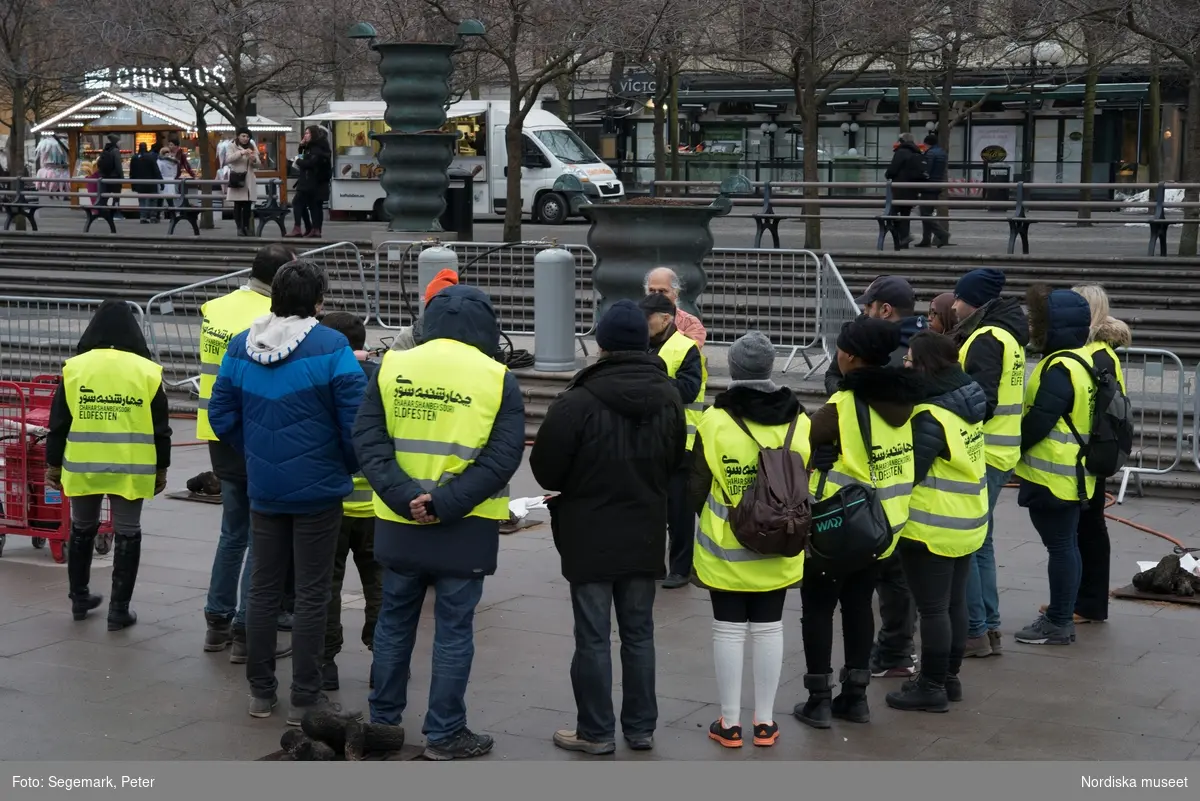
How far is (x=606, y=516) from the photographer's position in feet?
18.2

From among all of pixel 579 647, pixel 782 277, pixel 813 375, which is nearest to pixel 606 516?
pixel 579 647

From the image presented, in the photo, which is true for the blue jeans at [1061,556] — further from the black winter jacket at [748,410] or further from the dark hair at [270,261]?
the dark hair at [270,261]

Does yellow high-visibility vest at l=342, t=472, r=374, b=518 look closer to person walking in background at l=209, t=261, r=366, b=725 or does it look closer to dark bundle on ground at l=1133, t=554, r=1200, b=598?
person walking in background at l=209, t=261, r=366, b=725

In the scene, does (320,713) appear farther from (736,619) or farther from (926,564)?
(926,564)

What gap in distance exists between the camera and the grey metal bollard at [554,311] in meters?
13.3

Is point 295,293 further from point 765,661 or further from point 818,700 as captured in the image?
point 818,700

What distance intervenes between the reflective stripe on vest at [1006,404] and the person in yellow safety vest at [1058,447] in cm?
10

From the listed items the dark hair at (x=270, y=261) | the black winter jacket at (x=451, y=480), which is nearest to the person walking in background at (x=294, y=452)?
the black winter jacket at (x=451, y=480)

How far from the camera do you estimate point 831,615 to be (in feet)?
19.8

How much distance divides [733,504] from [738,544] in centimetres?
15

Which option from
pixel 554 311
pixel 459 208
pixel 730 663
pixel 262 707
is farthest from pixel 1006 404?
pixel 459 208

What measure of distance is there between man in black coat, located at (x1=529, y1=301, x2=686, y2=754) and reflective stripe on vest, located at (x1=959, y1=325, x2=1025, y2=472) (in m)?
1.94

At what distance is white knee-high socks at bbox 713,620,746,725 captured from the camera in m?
5.69

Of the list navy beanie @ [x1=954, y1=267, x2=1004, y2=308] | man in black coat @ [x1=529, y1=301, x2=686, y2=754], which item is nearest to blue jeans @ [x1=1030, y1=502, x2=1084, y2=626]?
navy beanie @ [x1=954, y1=267, x2=1004, y2=308]
